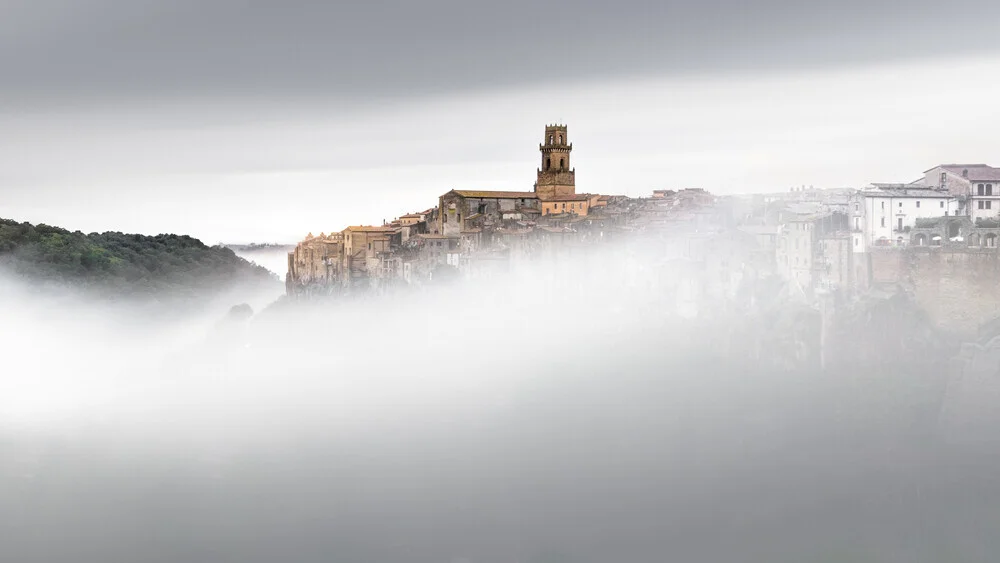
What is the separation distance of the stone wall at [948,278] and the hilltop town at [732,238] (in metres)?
0.03

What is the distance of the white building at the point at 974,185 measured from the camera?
29859 mm

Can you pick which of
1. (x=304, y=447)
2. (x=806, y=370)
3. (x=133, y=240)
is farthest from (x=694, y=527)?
(x=133, y=240)

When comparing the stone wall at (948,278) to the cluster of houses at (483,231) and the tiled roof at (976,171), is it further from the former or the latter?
the cluster of houses at (483,231)

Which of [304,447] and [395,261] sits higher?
[395,261]

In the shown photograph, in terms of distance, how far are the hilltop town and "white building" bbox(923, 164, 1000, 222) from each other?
3 centimetres

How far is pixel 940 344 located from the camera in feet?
103

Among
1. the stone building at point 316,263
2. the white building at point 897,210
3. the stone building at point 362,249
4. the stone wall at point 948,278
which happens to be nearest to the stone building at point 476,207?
the stone building at point 362,249

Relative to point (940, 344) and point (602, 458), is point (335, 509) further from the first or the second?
point (940, 344)

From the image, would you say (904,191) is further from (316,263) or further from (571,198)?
(316,263)

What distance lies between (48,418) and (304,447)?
1156cm

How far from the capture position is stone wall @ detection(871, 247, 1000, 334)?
96.4 feet

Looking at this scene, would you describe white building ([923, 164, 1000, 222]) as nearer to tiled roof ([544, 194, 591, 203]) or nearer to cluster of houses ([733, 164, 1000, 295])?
cluster of houses ([733, 164, 1000, 295])

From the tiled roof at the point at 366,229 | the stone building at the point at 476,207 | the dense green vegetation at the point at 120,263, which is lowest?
the dense green vegetation at the point at 120,263

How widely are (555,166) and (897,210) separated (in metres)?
21.5
